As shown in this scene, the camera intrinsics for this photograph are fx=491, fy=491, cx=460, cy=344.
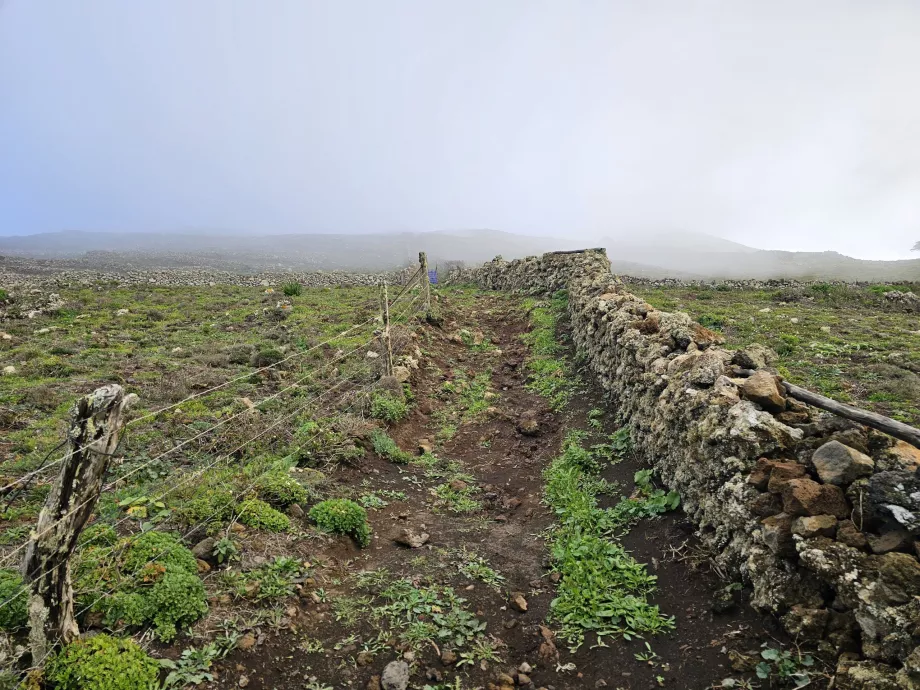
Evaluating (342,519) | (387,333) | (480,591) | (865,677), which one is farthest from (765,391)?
(387,333)

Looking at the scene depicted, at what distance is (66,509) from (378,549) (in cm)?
350

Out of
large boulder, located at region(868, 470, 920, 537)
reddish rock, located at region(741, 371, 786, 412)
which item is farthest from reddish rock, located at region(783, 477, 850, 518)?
reddish rock, located at region(741, 371, 786, 412)

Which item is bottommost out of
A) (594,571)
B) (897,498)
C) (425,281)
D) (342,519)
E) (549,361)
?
(594,571)

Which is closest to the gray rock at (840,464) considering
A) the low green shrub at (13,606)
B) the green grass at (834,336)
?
the green grass at (834,336)

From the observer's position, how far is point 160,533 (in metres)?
5.04

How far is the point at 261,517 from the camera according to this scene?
5.74m

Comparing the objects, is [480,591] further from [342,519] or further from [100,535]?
[100,535]

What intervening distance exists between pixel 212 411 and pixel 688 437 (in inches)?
332

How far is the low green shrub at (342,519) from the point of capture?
6.11m

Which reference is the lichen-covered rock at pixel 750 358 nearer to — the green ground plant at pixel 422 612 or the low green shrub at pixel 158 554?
the green ground plant at pixel 422 612

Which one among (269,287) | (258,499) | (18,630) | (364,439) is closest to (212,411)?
(364,439)

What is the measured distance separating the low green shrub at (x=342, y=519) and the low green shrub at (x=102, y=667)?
2369mm

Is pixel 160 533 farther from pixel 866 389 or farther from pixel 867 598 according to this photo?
pixel 866 389

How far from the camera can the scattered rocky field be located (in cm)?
416
